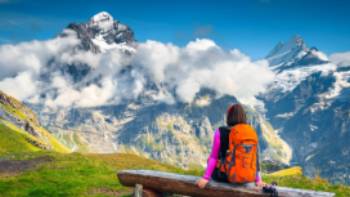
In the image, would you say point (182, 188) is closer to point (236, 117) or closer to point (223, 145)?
point (223, 145)

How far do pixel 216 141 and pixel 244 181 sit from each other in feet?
5.43

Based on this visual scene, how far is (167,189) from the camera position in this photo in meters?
16.3

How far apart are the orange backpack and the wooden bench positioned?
43cm

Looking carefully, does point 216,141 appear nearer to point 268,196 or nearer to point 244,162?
point 244,162

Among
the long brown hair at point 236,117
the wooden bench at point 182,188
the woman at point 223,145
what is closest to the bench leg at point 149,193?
the wooden bench at point 182,188

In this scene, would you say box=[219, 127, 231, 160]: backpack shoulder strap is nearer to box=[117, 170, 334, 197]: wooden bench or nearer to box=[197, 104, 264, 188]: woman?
box=[197, 104, 264, 188]: woman

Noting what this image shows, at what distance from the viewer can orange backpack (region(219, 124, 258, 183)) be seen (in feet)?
44.9

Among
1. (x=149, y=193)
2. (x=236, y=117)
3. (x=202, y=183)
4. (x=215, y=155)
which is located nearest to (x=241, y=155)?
(x=215, y=155)

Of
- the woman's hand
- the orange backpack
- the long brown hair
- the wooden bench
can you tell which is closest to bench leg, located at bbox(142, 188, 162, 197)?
the wooden bench

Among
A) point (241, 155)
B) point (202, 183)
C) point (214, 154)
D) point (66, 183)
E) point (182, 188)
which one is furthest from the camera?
point (66, 183)

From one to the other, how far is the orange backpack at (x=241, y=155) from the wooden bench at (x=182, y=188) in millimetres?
434

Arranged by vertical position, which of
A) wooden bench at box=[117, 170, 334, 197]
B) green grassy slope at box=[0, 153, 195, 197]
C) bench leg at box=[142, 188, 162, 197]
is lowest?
green grassy slope at box=[0, 153, 195, 197]

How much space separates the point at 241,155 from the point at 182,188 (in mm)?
3166

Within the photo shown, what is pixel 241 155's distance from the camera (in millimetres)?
13656
